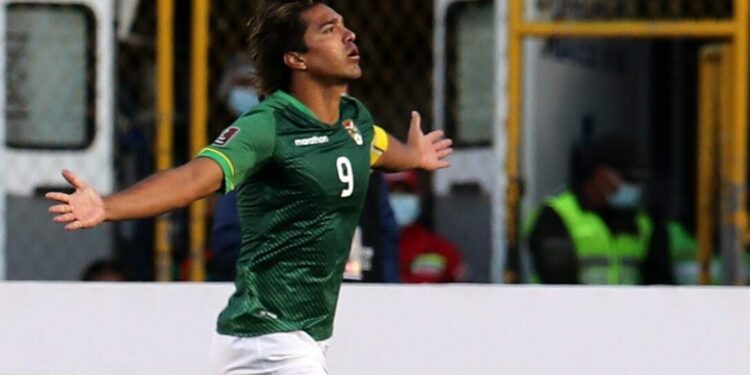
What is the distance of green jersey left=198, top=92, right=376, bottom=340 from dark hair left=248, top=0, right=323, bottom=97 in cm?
7

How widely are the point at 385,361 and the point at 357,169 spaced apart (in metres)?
0.89

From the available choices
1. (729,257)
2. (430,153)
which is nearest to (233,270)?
(430,153)

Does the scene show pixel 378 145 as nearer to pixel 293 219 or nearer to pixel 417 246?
pixel 293 219

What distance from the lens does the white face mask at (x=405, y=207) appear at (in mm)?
6965

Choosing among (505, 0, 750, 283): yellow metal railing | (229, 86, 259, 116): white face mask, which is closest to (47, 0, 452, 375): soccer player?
(505, 0, 750, 283): yellow metal railing

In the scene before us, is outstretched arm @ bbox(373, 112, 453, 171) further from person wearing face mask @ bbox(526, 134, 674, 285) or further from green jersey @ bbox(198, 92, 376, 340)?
person wearing face mask @ bbox(526, 134, 674, 285)

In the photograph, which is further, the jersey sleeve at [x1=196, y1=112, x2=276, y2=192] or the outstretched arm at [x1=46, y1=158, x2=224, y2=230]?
the jersey sleeve at [x1=196, y1=112, x2=276, y2=192]

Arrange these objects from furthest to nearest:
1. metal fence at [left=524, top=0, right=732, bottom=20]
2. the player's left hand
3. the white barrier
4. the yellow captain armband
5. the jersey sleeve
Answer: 1. metal fence at [left=524, top=0, right=732, bottom=20]
2. the white barrier
3. the player's left hand
4. the yellow captain armband
5. the jersey sleeve

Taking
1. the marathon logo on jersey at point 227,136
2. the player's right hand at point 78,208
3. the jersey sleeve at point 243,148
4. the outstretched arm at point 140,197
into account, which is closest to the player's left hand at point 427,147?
the jersey sleeve at point 243,148

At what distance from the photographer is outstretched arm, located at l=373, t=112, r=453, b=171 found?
4328mm

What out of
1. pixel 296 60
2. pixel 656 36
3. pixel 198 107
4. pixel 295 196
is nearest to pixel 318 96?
pixel 296 60

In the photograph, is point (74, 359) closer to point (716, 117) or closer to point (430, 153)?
point (430, 153)

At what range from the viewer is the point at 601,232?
22.4 feet

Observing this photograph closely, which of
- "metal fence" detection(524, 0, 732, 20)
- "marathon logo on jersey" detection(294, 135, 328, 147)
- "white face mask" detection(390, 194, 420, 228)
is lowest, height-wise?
"white face mask" detection(390, 194, 420, 228)
